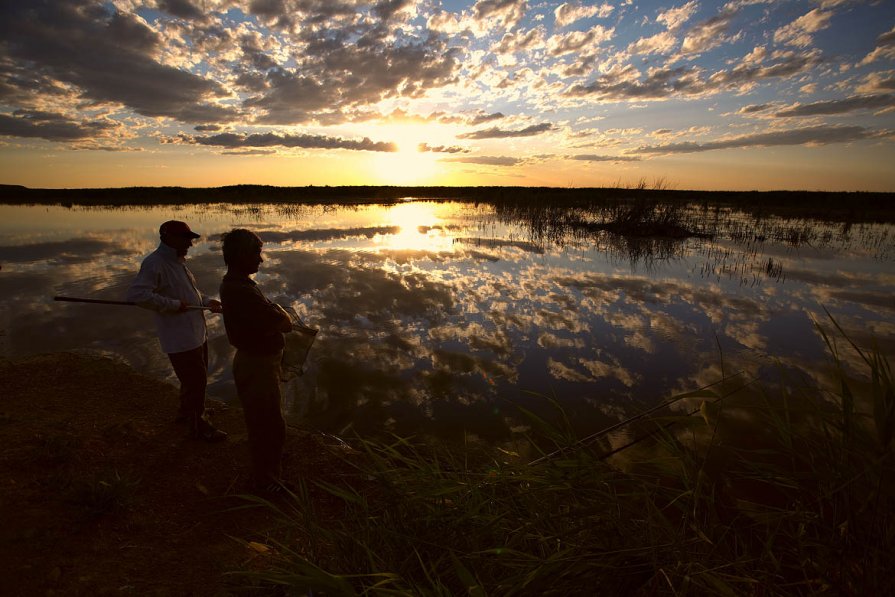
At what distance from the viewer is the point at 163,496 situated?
338 centimetres

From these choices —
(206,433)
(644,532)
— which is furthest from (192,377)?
(644,532)

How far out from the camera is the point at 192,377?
13.6 ft

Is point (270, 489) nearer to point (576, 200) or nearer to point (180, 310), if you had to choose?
point (180, 310)

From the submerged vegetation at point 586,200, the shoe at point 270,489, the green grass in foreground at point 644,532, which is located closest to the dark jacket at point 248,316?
the shoe at point 270,489

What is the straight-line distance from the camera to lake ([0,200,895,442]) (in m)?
4.89

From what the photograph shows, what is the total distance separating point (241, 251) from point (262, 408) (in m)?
1.33

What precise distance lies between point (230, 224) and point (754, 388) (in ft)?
69.4

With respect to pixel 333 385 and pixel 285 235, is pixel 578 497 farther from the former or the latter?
pixel 285 235

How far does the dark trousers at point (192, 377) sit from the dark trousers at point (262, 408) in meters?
1.02

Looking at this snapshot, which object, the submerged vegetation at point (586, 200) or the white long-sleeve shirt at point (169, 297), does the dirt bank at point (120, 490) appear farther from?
the submerged vegetation at point (586, 200)

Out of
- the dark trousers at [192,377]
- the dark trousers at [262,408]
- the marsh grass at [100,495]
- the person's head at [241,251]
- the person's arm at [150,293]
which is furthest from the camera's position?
the dark trousers at [192,377]

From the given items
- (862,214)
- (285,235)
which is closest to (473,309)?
(285,235)

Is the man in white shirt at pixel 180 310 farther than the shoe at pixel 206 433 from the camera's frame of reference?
No

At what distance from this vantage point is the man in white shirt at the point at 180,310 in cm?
383
